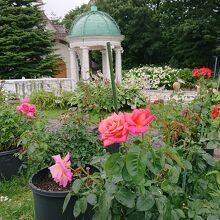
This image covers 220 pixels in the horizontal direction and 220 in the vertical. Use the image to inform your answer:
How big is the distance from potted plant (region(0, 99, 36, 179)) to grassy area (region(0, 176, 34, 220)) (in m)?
0.14

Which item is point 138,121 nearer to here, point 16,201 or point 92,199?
point 92,199

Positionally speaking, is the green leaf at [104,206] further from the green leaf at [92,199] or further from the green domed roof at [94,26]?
the green domed roof at [94,26]

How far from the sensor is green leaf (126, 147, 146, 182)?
119 centimetres

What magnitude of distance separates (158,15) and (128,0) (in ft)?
10.1

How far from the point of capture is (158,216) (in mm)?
1442

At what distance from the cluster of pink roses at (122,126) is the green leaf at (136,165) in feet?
0.28

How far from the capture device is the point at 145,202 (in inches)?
52.9

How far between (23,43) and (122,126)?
16.5 m

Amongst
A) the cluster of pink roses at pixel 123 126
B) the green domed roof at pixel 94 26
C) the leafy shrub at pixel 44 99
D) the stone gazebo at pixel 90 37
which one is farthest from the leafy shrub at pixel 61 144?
the green domed roof at pixel 94 26

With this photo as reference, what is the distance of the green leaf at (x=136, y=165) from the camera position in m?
1.19

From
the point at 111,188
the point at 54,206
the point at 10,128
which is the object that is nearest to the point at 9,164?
the point at 10,128

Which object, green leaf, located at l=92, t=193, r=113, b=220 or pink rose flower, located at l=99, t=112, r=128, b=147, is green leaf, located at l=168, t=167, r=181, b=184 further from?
pink rose flower, located at l=99, t=112, r=128, b=147

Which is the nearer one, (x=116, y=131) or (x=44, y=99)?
(x=116, y=131)

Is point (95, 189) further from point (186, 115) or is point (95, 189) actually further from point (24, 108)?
point (24, 108)
